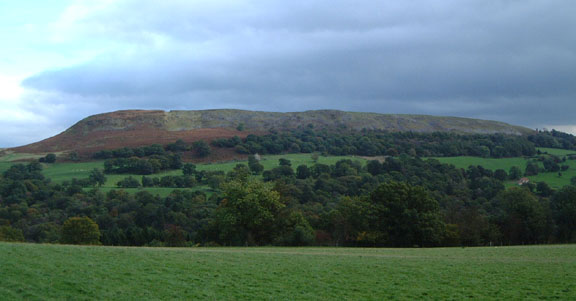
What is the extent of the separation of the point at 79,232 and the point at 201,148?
3787 inches

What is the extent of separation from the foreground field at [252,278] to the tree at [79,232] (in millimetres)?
42816

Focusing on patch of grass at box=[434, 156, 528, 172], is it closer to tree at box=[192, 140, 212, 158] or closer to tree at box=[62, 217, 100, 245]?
tree at box=[192, 140, 212, 158]

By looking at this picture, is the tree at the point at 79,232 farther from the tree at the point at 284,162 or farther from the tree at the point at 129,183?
the tree at the point at 284,162

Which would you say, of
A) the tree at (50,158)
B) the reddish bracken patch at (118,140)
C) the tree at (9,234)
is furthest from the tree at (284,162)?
the tree at (9,234)

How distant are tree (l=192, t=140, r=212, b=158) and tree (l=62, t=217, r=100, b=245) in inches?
3661

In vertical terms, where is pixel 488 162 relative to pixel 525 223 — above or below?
above

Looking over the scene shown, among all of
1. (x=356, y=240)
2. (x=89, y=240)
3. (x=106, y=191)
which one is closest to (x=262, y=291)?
(x=356, y=240)

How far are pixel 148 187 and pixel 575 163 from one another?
14012 cm

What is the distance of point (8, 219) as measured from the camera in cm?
9400

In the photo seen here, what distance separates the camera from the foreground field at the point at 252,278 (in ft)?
60.3

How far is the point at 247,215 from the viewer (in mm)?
60406

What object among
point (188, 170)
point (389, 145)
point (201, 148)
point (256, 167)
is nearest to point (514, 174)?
point (389, 145)

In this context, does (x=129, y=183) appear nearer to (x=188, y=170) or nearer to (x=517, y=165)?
(x=188, y=170)

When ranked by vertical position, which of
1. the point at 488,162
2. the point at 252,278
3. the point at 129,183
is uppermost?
the point at 488,162
